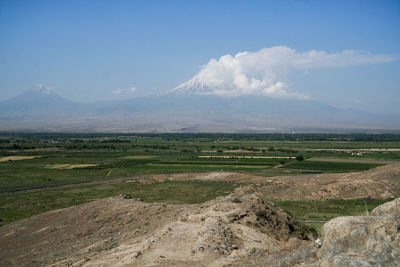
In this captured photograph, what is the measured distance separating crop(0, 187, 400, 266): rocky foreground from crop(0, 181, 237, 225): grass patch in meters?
9.90

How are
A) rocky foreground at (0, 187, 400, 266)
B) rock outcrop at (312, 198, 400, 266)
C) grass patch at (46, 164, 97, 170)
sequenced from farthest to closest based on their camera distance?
grass patch at (46, 164, 97, 170)
rocky foreground at (0, 187, 400, 266)
rock outcrop at (312, 198, 400, 266)

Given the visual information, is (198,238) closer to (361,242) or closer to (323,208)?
(361,242)

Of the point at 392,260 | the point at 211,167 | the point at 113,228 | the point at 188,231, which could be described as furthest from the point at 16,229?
the point at 211,167

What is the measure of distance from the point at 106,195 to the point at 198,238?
35.4 metres

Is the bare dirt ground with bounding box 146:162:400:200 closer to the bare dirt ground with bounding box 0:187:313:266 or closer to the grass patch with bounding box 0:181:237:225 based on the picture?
the grass patch with bounding box 0:181:237:225

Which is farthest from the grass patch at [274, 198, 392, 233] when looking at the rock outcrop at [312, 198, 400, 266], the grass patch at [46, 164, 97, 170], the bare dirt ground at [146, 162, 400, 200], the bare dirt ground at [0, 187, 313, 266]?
the grass patch at [46, 164, 97, 170]

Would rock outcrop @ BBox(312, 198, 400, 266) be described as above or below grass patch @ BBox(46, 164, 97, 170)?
above

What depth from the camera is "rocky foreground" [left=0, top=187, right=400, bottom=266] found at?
12.0 meters

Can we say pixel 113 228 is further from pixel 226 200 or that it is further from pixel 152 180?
pixel 152 180

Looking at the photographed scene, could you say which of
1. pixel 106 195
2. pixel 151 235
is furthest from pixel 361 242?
pixel 106 195

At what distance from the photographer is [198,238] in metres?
20.0

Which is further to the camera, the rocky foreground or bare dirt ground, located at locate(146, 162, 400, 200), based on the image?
bare dirt ground, located at locate(146, 162, 400, 200)

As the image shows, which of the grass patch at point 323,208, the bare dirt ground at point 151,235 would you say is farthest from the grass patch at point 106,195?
the grass patch at point 323,208

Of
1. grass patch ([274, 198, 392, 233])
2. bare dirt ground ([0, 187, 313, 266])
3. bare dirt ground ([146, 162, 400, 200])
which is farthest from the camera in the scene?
bare dirt ground ([146, 162, 400, 200])
